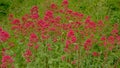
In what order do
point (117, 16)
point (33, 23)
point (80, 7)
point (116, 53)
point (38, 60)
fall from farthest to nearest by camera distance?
1. point (80, 7)
2. point (117, 16)
3. point (116, 53)
4. point (33, 23)
5. point (38, 60)

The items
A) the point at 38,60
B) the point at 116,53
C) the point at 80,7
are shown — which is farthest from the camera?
the point at 80,7

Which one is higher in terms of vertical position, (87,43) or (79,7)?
(79,7)

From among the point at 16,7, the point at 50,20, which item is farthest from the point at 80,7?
the point at 50,20

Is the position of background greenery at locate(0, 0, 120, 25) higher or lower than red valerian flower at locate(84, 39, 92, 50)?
higher

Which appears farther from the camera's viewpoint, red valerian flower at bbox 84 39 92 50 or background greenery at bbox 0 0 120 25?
Answer: background greenery at bbox 0 0 120 25

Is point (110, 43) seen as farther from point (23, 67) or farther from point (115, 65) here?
point (23, 67)

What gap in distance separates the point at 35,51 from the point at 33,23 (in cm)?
42

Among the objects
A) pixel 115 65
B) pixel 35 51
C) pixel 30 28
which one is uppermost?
pixel 30 28

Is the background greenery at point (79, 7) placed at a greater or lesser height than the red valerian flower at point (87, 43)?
greater

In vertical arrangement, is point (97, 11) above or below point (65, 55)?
above

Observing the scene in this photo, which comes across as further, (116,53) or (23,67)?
(116,53)

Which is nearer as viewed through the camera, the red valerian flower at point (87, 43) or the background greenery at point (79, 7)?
the red valerian flower at point (87, 43)

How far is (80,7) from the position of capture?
6645 millimetres

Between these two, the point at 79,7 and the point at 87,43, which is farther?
the point at 79,7
